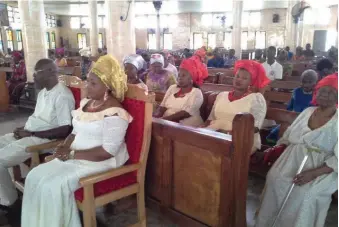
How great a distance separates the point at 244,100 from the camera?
2.65m

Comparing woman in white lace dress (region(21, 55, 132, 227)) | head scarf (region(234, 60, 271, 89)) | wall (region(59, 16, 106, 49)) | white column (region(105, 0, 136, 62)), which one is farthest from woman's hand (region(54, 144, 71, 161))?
wall (region(59, 16, 106, 49))

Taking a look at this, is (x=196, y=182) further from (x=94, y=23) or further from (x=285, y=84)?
(x=94, y=23)

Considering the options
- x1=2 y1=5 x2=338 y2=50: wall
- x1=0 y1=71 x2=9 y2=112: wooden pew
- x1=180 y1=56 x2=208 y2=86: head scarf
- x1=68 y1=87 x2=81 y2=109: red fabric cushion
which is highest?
x1=2 y1=5 x2=338 y2=50: wall

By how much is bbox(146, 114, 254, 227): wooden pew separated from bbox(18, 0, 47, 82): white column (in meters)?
5.06

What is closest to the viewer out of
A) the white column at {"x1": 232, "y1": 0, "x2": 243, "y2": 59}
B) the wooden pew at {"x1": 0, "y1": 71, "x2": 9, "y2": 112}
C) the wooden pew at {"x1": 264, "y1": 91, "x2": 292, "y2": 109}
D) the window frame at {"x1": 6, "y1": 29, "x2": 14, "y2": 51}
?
the wooden pew at {"x1": 264, "y1": 91, "x2": 292, "y2": 109}

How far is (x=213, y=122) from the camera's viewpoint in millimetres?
2814

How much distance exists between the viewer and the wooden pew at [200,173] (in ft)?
5.90

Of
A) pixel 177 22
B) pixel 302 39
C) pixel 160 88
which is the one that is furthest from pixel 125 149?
pixel 177 22

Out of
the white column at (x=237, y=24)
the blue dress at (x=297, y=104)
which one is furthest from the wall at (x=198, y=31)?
the blue dress at (x=297, y=104)

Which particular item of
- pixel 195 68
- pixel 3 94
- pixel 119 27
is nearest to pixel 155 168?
pixel 195 68

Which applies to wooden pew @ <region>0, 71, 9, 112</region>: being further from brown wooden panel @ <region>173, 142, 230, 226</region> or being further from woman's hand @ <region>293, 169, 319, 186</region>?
woman's hand @ <region>293, 169, 319, 186</region>

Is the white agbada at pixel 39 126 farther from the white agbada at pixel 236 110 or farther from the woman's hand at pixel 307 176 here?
the woman's hand at pixel 307 176

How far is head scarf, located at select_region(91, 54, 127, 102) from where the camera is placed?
2012 millimetres

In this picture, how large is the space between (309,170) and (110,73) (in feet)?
4.61
